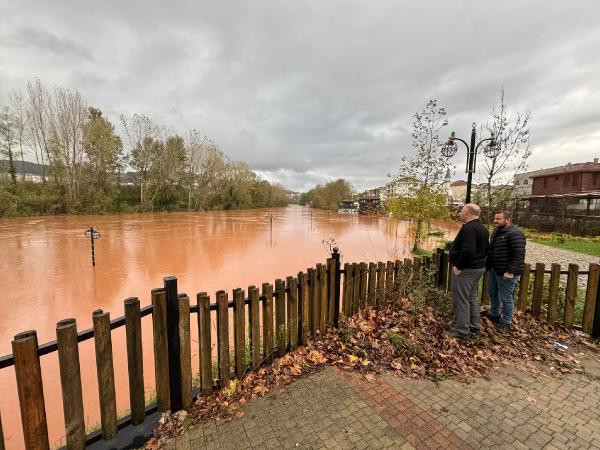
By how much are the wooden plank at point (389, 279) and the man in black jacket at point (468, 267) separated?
0.93m

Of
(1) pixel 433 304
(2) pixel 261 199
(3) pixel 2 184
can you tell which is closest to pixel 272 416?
(1) pixel 433 304

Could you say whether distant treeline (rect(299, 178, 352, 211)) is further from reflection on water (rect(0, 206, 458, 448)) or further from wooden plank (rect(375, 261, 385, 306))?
wooden plank (rect(375, 261, 385, 306))

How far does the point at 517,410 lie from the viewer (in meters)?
2.42

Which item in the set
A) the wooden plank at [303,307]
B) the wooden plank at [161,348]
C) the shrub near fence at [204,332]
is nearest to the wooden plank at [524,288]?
the shrub near fence at [204,332]

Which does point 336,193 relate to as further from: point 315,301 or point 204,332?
point 204,332

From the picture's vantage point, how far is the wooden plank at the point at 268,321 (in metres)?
3.01

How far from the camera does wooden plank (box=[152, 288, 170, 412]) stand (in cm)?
223

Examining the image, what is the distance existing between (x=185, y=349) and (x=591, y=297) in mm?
5257

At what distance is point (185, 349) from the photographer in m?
2.40

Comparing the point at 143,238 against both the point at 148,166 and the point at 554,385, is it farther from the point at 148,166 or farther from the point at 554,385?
the point at 148,166

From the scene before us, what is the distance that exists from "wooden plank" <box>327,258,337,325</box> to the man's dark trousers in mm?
1628

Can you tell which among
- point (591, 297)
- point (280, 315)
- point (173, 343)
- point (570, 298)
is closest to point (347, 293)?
point (280, 315)

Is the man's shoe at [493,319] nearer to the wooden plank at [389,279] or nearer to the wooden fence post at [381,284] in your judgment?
the wooden plank at [389,279]

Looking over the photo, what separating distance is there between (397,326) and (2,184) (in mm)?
38461
